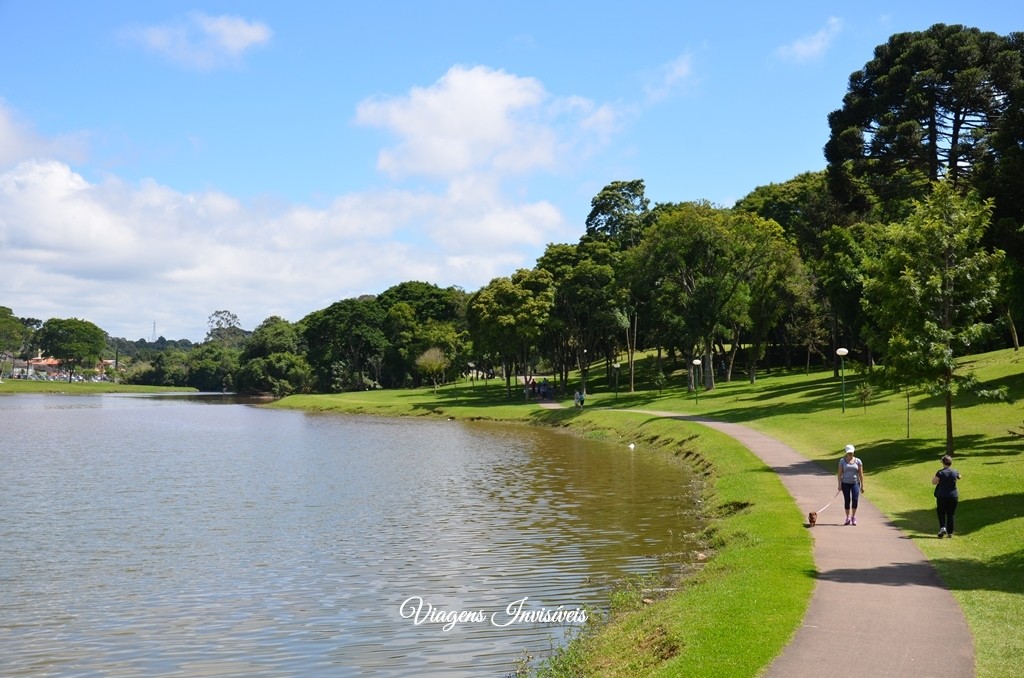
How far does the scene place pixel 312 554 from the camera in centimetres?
2280

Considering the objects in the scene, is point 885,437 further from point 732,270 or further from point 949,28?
point 732,270

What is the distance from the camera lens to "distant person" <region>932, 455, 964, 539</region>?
65.5ft

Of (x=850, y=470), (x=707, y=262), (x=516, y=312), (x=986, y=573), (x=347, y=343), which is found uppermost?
(x=707, y=262)

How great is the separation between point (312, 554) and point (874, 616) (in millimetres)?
14110

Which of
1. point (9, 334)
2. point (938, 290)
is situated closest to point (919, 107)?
point (938, 290)

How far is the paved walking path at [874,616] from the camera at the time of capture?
1153cm

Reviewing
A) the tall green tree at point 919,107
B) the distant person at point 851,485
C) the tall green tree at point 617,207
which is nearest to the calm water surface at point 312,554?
the distant person at point 851,485

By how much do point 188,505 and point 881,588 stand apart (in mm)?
23295

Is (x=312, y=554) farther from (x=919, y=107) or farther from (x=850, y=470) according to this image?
(x=919, y=107)

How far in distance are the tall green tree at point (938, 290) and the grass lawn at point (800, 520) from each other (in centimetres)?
318

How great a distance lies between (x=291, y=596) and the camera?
1877cm

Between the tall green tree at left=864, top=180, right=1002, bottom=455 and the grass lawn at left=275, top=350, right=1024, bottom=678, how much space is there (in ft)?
10.4

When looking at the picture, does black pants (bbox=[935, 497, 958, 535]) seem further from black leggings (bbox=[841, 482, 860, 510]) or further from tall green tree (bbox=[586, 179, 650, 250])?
tall green tree (bbox=[586, 179, 650, 250])

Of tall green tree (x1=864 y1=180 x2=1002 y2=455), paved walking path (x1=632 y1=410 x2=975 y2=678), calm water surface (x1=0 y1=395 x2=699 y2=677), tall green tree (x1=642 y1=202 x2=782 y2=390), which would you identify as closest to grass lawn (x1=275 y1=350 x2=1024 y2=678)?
paved walking path (x1=632 y1=410 x2=975 y2=678)
